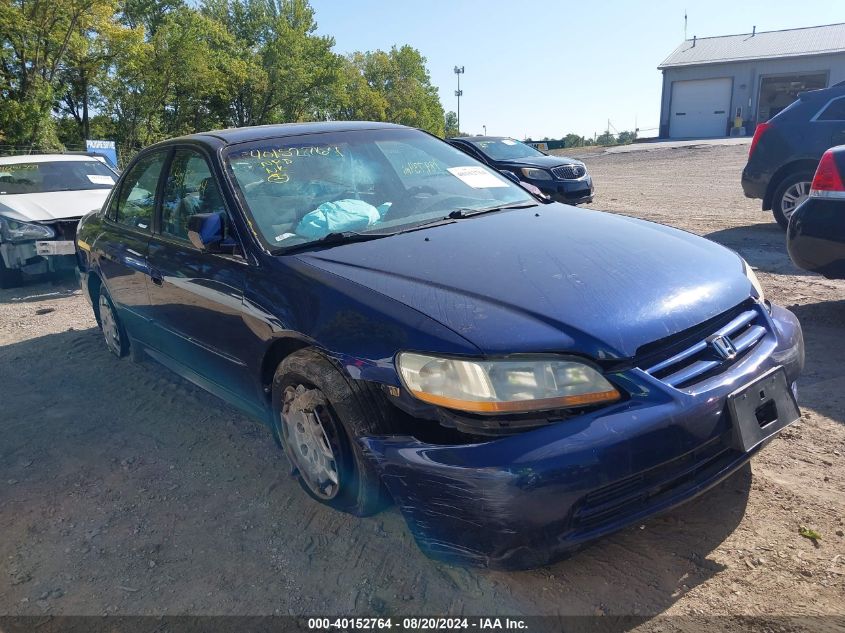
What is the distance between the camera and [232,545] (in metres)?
2.70

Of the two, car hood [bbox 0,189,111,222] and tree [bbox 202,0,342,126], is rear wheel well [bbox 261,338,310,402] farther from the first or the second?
tree [bbox 202,0,342,126]

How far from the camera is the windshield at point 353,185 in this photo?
10.1 feet

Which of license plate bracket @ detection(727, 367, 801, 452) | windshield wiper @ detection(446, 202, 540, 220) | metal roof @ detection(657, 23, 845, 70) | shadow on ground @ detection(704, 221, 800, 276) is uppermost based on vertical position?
metal roof @ detection(657, 23, 845, 70)

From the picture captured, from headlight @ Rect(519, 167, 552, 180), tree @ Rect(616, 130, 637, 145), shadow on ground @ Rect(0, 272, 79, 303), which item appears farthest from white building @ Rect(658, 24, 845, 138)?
shadow on ground @ Rect(0, 272, 79, 303)

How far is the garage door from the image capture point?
3734 cm

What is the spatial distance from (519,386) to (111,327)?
3930 millimetres

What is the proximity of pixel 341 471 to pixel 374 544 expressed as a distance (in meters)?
0.33

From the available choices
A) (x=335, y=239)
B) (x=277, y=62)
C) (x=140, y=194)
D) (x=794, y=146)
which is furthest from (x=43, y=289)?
(x=277, y=62)

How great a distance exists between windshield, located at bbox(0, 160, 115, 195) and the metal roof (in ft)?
121

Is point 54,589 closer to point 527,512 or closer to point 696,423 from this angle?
point 527,512

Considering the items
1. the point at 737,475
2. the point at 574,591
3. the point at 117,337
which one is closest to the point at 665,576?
the point at 574,591

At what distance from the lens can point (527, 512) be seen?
76.6 inches

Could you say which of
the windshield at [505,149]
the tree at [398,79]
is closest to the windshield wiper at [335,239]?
the windshield at [505,149]

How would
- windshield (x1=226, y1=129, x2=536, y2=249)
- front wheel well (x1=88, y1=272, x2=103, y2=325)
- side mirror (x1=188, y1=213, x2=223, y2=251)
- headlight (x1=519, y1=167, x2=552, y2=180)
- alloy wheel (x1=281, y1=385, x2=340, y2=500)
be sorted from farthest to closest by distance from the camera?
headlight (x1=519, y1=167, x2=552, y2=180) → front wheel well (x1=88, y1=272, x2=103, y2=325) → windshield (x1=226, y1=129, x2=536, y2=249) → side mirror (x1=188, y1=213, x2=223, y2=251) → alloy wheel (x1=281, y1=385, x2=340, y2=500)
